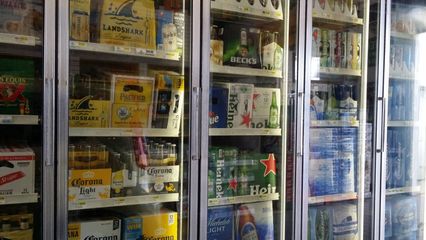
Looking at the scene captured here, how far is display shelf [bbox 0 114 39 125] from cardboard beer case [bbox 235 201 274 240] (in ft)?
3.74

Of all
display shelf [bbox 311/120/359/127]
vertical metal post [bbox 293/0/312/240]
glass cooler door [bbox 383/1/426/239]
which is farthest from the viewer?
glass cooler door [bbox 383/1/426/239]

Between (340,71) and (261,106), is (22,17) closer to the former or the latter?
(261,106)

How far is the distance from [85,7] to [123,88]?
39 cm

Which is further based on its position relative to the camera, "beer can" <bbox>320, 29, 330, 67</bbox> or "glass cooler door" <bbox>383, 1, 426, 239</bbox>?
"glass cooler door" <bbox>383, 1, 426, 239</bbox>

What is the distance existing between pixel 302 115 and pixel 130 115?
0.92 meters

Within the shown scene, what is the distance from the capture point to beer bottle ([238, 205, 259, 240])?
2.25 m

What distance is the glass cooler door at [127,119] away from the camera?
5.94ft

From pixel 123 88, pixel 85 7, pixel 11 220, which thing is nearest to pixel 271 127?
pixel 123 88

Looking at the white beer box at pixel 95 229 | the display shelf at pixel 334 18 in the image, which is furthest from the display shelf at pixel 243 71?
the white beer box at pixel 95 229

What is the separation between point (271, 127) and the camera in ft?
7.45

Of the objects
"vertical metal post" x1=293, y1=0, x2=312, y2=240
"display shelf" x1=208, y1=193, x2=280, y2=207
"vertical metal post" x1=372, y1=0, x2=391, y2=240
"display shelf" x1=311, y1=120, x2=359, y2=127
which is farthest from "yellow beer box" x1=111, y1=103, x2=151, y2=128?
"vertical metal post" x1=372, y1=0, x2=391, y2=240

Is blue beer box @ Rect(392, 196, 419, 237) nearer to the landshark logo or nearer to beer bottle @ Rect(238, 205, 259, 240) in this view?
beer bottle @ Rect(238, 205, 259, 240)

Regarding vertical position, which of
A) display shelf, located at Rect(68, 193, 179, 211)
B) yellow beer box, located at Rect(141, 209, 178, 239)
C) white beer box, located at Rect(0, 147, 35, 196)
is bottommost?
yellow beer box, located at Rect(141, 209, 178, 239)

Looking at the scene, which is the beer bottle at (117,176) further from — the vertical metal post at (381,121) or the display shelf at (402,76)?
the display shelf at (402,76)
